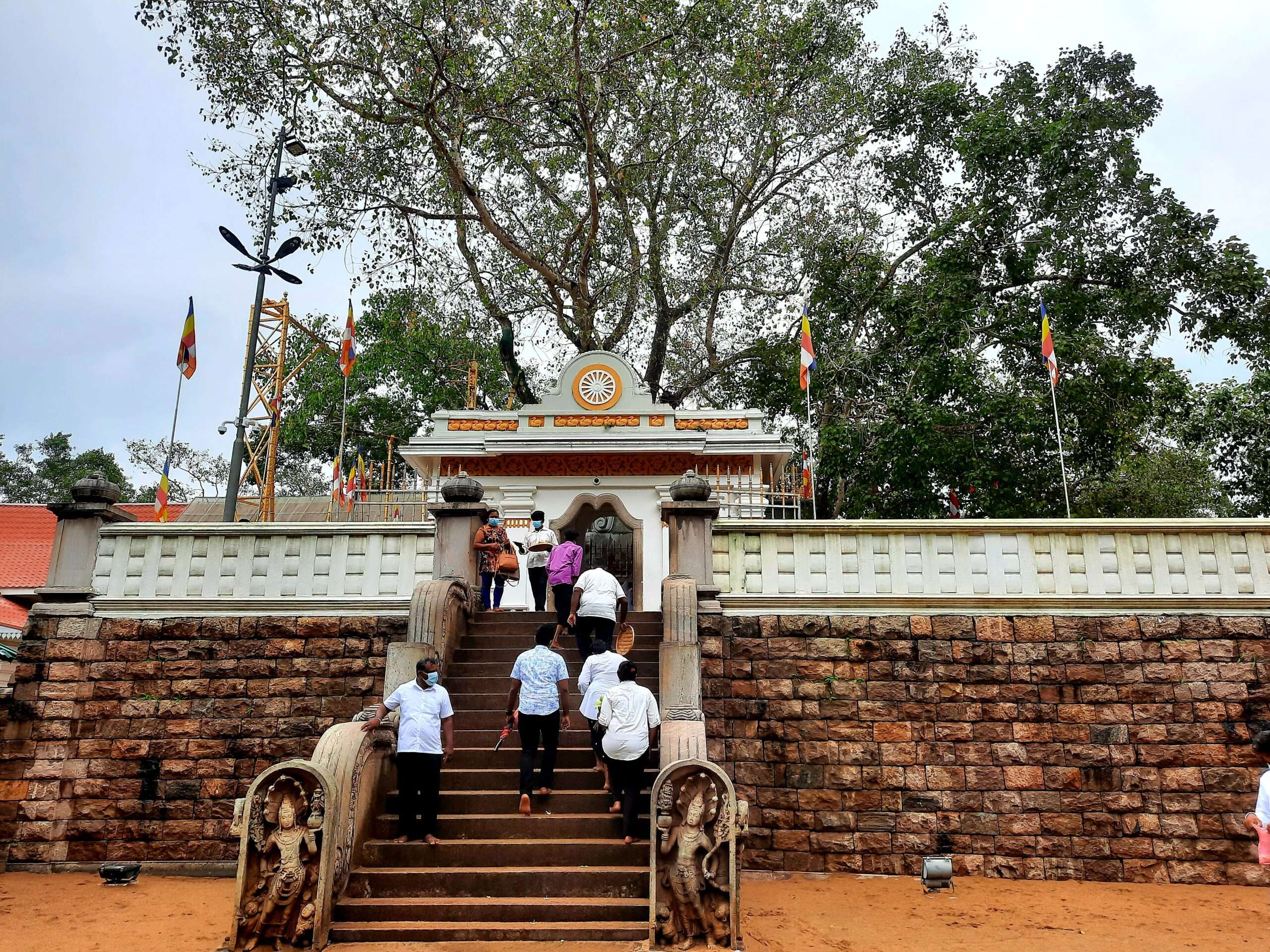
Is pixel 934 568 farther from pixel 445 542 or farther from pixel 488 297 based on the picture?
pixel 488 297

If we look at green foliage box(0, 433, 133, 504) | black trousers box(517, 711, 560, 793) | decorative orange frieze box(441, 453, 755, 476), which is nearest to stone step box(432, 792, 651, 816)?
black trousers box(517, 711, 560, 793)

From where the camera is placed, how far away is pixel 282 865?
5871 millimetres

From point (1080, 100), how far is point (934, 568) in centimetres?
1657

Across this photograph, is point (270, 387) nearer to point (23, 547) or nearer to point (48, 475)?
point (23, 547)

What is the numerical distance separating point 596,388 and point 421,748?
31.3ft

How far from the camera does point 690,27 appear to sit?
58.5 ft

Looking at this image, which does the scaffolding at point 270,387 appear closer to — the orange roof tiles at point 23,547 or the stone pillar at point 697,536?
the orange roof tiles at point 23,547

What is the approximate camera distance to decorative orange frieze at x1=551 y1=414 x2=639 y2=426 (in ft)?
49.3

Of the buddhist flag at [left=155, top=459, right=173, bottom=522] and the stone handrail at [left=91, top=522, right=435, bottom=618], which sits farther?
the buddhist flag at [left=155, top=459, right=173, bottom=522]

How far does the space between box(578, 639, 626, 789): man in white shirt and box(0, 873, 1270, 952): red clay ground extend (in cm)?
152

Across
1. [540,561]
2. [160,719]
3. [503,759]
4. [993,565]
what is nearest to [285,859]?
[503,759]

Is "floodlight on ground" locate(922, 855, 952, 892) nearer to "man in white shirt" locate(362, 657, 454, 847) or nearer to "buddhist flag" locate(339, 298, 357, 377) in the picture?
"man in white shirt" locate(362, 657, 454, 847)

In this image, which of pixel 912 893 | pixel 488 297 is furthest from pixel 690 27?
pixel 912 893

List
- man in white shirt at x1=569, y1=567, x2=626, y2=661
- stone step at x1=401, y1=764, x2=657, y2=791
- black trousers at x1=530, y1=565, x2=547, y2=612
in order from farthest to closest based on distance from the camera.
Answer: black trousers at x1=530, y1=565, x2=547, y2=612 < man in white shirt at x1=569, y1=567, x2=626, y2=661 < stone step at x1=401, y1=764, x2=657, y2=791
